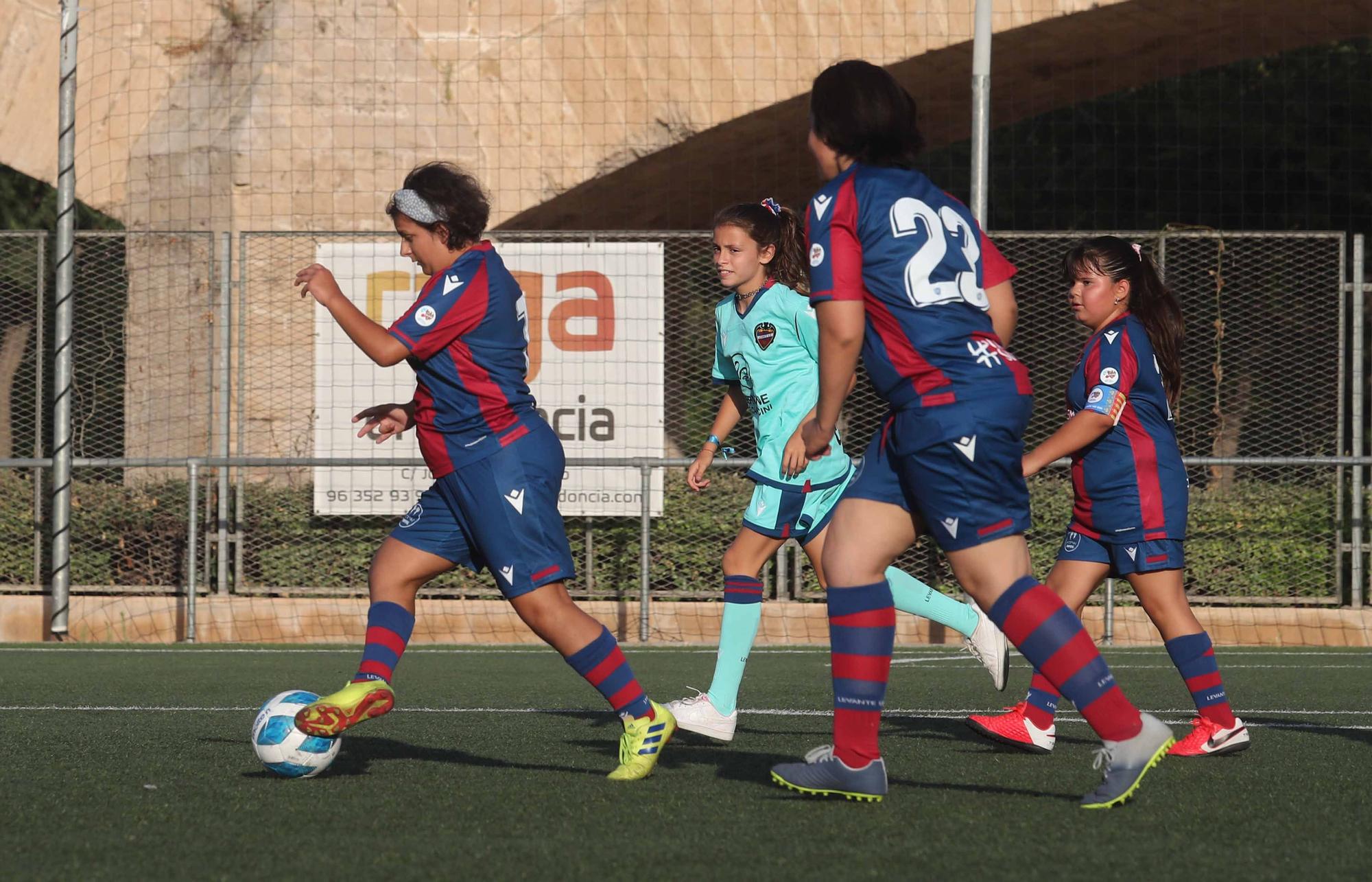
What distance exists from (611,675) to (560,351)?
7339 millimetres

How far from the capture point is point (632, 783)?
4.46 metres

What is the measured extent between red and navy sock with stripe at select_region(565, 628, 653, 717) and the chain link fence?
6261mm

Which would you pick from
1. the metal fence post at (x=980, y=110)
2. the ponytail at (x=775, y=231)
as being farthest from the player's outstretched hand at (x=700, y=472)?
the metal fence post at (x=980, y=110)

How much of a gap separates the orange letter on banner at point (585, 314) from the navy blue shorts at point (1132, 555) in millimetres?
6629

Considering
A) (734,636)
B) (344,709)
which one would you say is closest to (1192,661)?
(734,636)

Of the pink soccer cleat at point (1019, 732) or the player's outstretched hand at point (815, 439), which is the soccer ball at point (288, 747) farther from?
the pink soccer cleat at point (1019, 732)

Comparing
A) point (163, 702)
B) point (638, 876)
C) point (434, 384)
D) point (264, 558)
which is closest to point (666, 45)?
point (264, 558)

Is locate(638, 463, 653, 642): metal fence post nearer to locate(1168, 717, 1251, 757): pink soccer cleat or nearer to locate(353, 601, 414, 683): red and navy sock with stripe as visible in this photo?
locate(1168, 717, 1251, 757): pink soccer cleat

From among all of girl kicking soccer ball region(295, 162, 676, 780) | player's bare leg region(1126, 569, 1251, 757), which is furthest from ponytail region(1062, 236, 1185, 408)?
girl kicking soccer ball region(295, 162, 676, 780)

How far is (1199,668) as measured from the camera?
5.40 metres

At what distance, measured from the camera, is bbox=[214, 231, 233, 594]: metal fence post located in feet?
36.9

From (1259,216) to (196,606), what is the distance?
34.4ft

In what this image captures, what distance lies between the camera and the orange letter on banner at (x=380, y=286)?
11.8 m

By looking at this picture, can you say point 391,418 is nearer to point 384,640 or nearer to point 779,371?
point 384,640
